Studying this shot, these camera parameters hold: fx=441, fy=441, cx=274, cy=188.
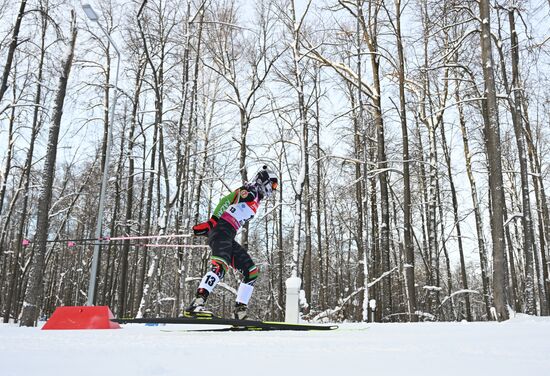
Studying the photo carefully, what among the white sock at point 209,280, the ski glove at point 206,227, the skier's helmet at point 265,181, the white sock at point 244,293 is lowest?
the white sock at point 244,293

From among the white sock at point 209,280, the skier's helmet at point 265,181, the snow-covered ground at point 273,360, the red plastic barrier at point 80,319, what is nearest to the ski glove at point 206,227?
the white sock at point 209,280

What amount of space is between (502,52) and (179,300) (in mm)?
13814

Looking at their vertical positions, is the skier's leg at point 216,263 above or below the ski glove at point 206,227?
below

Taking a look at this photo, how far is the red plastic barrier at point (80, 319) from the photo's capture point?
5.50 meters

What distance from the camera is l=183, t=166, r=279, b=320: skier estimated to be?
597 centimetres

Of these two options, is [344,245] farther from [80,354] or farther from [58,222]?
[80,354]

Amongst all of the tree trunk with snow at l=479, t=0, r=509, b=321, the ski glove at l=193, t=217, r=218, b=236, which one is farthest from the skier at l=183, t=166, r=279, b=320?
the tree trunk with snow at l=479, t=0, r=509, b=321

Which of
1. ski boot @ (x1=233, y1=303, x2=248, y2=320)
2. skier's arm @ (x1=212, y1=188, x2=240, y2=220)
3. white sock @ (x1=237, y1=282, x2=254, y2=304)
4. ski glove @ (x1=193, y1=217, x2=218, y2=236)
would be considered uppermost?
skier's arm @ (x1=212, y1=188, x2=240, y2=220)

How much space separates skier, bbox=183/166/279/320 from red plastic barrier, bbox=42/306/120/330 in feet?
3.61

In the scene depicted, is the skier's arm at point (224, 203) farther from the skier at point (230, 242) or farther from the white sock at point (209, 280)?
the white sock at point (209, 280)

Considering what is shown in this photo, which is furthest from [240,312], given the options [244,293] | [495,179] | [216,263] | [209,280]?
[495,179]

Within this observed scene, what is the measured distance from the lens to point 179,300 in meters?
15.8

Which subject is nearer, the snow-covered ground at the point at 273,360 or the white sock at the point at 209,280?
the snow-covered ground at the point at 273,360

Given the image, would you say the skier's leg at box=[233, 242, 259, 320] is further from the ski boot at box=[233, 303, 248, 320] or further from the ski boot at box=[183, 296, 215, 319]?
the ski boot at box=[183, 296, 215, 319]
